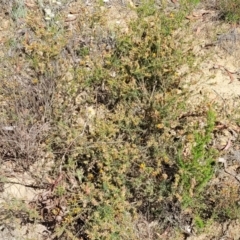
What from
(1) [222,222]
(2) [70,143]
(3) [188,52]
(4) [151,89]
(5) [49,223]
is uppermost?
(3) [188,52]

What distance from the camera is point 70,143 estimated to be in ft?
10.8

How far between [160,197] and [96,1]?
7.71ft

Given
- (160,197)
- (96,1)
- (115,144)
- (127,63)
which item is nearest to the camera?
(160,197)

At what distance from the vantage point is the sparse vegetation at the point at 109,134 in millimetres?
3049

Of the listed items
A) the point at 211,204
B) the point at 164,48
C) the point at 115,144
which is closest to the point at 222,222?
the point at 211,204

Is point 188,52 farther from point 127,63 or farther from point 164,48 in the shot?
point 127,63

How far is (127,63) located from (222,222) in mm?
1355

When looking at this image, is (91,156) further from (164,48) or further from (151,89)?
(164,48)

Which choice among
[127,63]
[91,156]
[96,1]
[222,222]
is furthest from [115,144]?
[96,1]

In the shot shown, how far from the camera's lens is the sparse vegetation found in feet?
10.0

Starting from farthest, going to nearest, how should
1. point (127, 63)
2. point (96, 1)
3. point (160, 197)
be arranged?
point (96, 1), point (127, 63), point (160, 197)

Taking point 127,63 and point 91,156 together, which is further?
point 127,63

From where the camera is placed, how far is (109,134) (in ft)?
10.7

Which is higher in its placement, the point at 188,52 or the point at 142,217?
the point at 188,52
